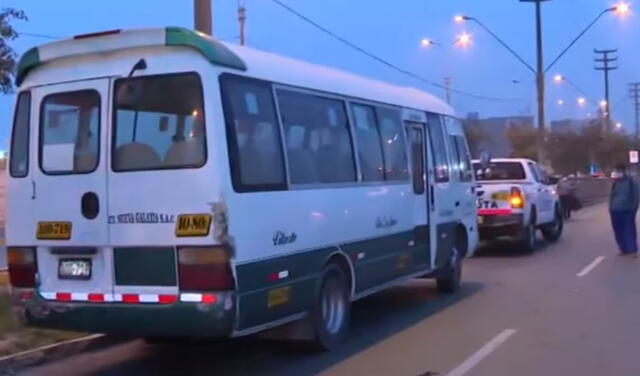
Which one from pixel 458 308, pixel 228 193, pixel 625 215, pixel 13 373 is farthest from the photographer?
pixel 625 215

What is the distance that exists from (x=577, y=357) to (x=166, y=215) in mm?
3955

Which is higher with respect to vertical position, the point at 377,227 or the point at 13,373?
the point at 377,227

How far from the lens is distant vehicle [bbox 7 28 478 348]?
753cm

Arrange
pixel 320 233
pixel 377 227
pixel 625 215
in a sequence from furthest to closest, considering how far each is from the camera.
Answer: pixel 625 215
pixel 377 227
pixel 320 233

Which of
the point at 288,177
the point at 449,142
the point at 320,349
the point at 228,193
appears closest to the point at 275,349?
the point at 320,349

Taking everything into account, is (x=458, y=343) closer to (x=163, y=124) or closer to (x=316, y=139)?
(x=316, y=139)

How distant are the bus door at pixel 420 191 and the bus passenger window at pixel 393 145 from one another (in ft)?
0.98

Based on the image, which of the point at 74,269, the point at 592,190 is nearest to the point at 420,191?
the point at 74,269

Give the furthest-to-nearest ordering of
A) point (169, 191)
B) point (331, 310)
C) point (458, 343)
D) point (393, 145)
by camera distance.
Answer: point (393, 145) < point (458, 343) < point (331, 310) < point (169, 191)

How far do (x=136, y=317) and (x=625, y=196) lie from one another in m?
12.6

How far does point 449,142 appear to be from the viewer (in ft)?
44.2

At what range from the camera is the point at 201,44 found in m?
7.67

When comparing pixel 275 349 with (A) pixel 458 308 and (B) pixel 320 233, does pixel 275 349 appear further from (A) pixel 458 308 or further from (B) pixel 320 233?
(A) pixel 458 308

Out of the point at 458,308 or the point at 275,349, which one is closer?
the point at 275,349
